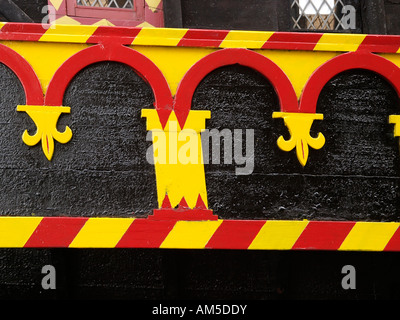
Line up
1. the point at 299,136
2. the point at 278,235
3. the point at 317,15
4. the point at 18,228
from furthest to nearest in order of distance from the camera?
1. the point at 317,15
2. the point at 299,136
3. the point at 278,235
4. the point at 18,228

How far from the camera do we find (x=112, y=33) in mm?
2656

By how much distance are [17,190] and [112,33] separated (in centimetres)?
86

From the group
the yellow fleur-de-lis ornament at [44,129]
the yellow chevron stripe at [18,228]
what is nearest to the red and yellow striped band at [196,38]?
the yellow fleur-de-lis ornament at [44,129]

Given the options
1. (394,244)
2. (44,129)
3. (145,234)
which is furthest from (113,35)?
(394,244)

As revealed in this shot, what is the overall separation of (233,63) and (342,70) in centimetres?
54

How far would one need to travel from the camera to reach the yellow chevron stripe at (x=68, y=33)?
2.61 metres

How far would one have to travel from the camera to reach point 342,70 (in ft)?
9.07

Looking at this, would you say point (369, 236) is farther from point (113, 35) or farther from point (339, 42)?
point (113, 35)

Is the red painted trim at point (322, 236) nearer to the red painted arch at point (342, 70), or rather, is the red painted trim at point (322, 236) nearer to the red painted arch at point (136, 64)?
the red painted arch at point (342, 70)

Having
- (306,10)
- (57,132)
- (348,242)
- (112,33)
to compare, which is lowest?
(348,242)

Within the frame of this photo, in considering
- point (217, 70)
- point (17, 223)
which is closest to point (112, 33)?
point (217, 70)

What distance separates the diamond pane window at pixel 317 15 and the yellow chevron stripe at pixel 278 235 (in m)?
2.04

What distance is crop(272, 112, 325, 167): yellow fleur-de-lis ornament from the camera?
8.81ft
